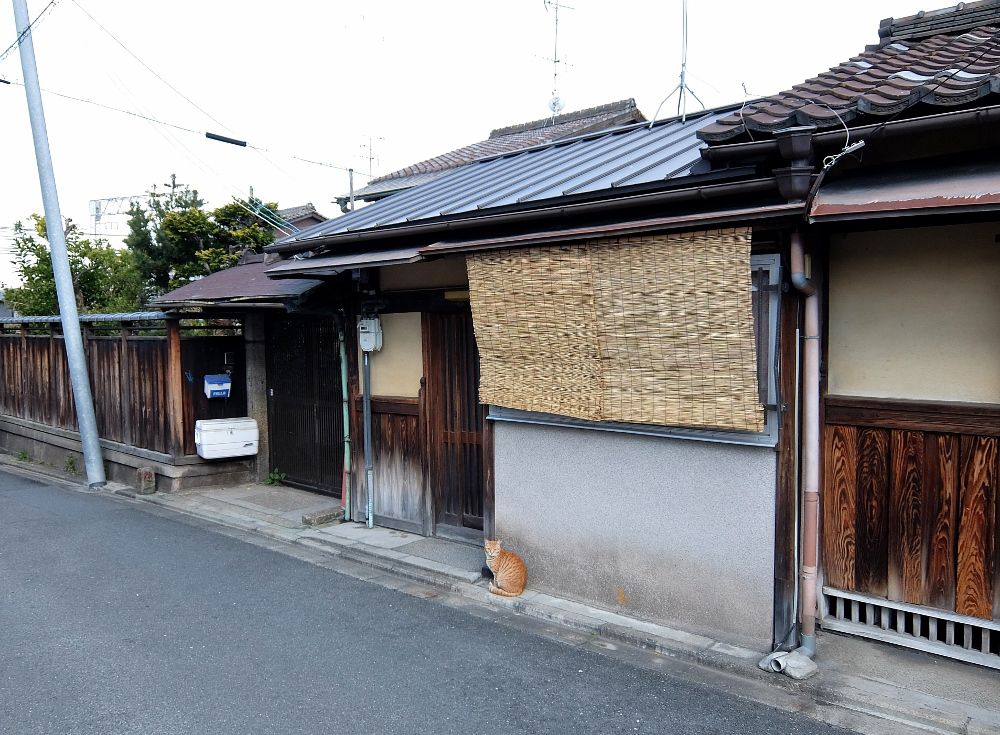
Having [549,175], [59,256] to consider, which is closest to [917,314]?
[549,175]

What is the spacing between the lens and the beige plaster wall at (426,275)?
7805mm

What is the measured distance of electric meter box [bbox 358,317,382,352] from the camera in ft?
28.8

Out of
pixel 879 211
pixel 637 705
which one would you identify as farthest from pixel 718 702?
pixel 879 211

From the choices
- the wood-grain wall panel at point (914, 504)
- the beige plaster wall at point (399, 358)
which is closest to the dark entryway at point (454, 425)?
the beige plaster wall at point (399, 358)

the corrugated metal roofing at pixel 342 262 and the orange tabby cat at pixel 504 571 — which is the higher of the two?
the corrugated metal roofing at pixel 342 262

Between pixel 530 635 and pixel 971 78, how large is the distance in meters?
5.00

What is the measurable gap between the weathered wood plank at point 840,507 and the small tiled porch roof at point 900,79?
7.57 feet

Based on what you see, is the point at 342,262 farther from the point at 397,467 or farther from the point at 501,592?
the point at 501,592

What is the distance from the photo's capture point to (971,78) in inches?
175

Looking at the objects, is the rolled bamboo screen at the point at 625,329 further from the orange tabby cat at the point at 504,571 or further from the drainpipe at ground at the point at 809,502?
the orange tabby cat at the point at 504,571

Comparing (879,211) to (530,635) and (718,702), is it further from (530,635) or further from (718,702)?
(530,635)

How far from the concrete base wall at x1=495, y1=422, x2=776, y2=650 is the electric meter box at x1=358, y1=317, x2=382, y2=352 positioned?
8.65 ft

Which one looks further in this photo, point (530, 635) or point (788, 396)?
point (530, 635)

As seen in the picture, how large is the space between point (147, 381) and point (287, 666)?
8.22 meters
